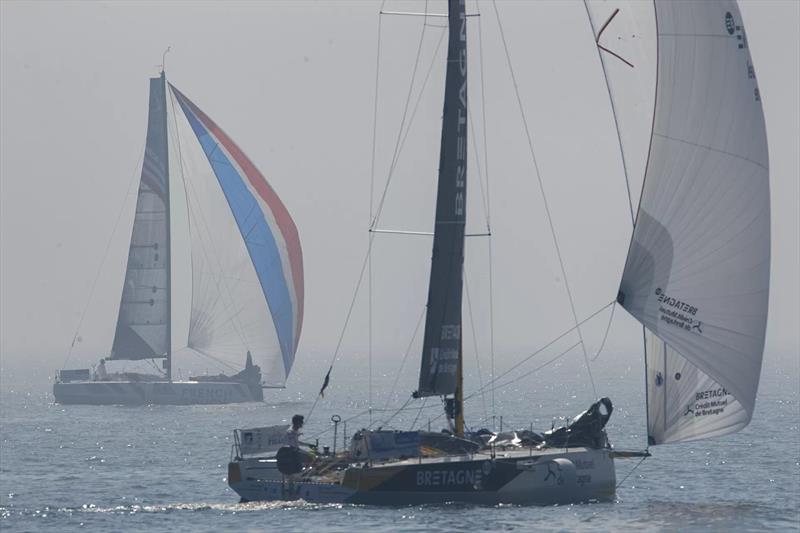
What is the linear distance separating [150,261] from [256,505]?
155 feet

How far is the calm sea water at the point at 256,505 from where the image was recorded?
34375 millimetres

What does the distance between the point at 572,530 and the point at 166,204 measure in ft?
172

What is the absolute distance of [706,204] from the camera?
33188 mm

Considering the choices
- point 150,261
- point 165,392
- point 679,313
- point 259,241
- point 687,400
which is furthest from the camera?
point 150,261

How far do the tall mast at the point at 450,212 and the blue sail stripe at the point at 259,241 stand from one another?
36.9 meters

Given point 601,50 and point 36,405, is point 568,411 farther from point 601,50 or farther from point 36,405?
point 601,50

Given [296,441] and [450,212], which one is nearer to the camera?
[296,441]

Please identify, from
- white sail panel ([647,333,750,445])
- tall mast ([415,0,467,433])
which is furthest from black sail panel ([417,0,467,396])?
white sail panel ([647,333,750,445])

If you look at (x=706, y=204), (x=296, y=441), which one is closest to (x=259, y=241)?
(x=296, y=441)

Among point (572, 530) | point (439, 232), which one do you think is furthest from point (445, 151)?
point (572, 530)

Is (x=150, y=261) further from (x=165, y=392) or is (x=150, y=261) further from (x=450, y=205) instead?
(x=450, y=205)

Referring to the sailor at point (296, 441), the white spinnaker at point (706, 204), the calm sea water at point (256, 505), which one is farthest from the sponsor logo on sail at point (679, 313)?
the sailor at point (296, 441)

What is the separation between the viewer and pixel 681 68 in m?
33.3

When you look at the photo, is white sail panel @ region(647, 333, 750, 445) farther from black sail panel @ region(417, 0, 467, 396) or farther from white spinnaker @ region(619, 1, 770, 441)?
black sail panel @ region(417, 0, 467, 396)
